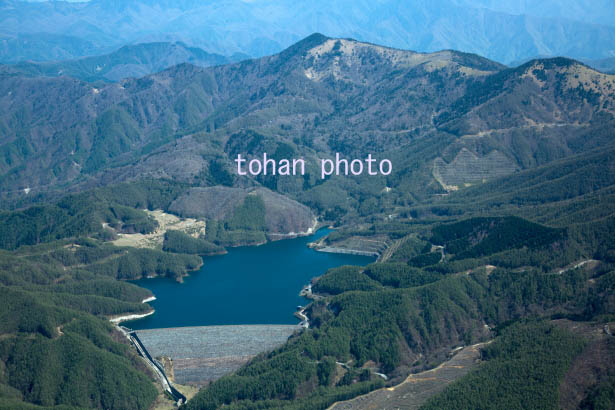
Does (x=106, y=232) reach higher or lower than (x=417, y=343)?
higher

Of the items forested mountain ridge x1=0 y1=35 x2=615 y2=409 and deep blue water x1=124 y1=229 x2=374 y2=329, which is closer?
forested mountain ridge x1=0 y1=35 x2=615 y2=409

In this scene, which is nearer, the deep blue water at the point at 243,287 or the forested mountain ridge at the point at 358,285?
the forested mountain ridge at the point at 358,285

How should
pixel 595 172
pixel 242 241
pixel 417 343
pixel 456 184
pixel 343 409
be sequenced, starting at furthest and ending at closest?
pixel 456 184 < pixel 242 241 < pixel 595 172 < pixel 417 343 < pixel 343 409

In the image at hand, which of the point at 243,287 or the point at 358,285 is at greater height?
the point at 358,285

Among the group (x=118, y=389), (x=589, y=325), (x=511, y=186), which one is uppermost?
(x=511, y=186)

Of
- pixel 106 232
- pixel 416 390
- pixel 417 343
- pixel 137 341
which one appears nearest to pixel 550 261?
pixel 417 343

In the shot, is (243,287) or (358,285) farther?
(243,287)

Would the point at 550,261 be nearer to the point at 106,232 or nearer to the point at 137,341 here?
the point at 137,341

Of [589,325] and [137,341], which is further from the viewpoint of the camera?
[137,341]
